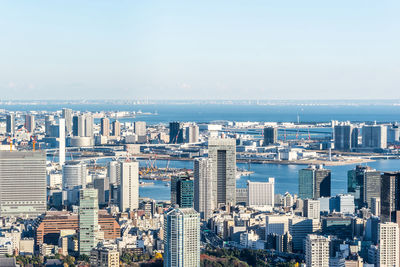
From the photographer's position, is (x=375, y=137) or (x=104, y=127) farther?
(x=104, y=127)

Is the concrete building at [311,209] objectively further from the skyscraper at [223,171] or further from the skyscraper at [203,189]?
the skyscraper at [223,171]

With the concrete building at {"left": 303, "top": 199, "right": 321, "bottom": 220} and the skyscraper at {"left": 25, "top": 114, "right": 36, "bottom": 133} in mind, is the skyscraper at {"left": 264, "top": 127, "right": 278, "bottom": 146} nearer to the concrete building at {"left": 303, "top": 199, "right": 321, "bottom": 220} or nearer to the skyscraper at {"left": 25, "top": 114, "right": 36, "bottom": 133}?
the skyscraper at {"left": 25, "top": 114, "right": 36, "bottom": 133}

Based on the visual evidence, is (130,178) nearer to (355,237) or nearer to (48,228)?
(48,228)

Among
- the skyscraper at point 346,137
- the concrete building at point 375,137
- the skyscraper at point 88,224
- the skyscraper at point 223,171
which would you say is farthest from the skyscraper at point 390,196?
the concrete building at point 375,137

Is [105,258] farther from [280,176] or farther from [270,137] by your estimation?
[270,137]

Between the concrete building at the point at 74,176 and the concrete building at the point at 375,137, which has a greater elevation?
the concrete building at the point at 375,137

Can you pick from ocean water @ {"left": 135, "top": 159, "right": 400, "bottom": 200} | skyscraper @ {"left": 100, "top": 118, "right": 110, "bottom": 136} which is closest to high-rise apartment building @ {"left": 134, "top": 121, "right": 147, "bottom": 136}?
skyscraper @ {"left": 100, "top": 118, "right": 110, "bottom": 136}

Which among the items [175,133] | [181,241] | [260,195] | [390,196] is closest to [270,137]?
[175,133]
